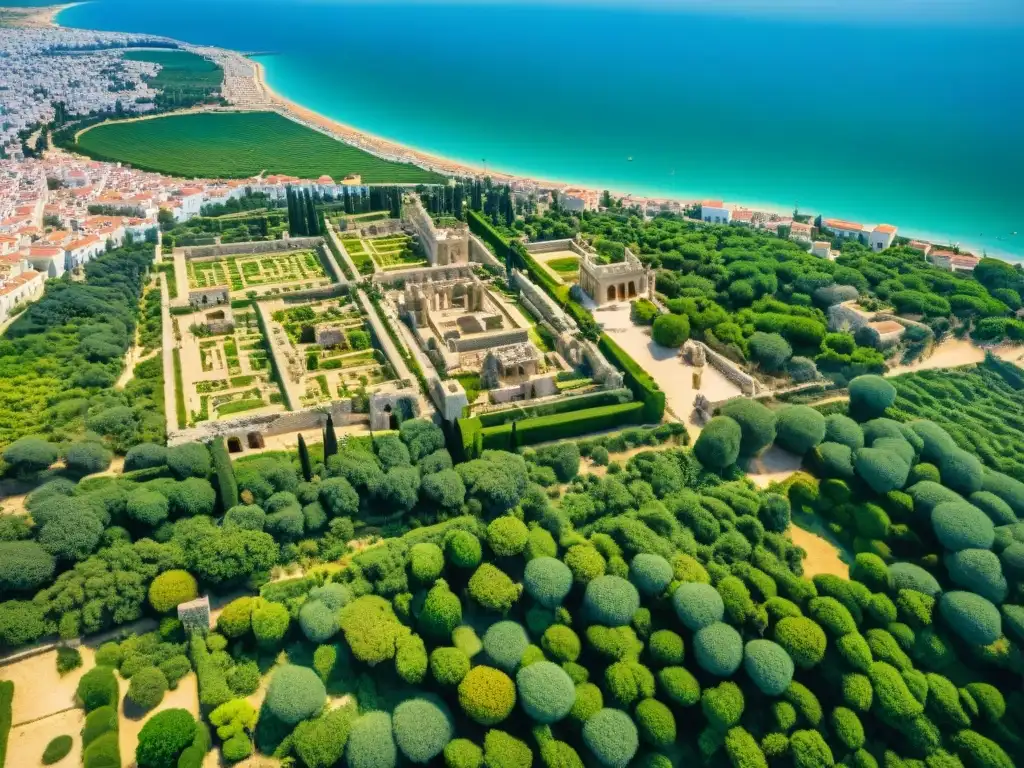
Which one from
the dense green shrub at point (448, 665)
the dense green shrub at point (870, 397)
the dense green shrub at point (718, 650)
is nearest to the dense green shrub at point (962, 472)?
the dense green shrub at point (870, 397)

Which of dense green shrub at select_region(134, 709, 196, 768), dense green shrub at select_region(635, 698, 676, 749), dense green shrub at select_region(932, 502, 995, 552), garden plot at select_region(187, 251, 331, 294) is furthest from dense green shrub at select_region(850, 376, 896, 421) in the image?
garden plot at select_region(187, 251, 331, 294)

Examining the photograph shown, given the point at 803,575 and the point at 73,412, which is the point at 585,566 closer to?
the point at 803,575

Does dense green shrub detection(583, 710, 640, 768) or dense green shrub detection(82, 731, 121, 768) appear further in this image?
dense green shrub detection(583, 710, 640, 768)

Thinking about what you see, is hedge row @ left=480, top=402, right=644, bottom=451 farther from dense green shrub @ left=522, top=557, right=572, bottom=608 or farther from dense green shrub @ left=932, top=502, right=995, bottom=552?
dense green shrub @ left=932, top=502, right=995, bottom=552

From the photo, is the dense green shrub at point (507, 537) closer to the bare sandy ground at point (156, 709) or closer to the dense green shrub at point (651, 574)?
the dense green shrub at point (651, 574)

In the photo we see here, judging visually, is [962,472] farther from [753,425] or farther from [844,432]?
[753,425]

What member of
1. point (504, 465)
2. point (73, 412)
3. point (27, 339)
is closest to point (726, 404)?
point (504, 465)
